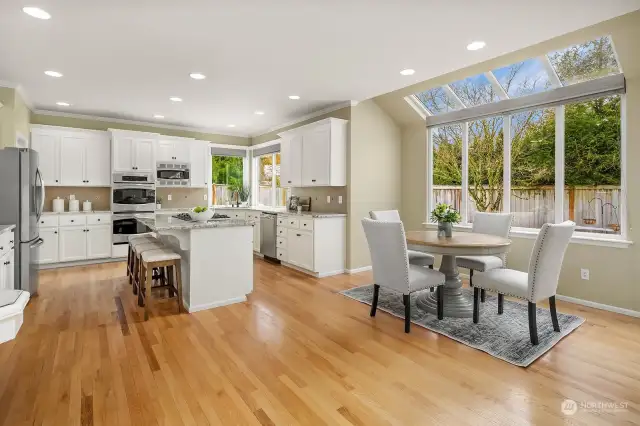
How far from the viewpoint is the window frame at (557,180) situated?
3561 mm

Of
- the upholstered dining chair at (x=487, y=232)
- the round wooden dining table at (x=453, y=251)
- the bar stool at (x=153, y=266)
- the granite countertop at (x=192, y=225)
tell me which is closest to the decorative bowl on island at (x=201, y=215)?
the granite countertop at (x=192, y=225)

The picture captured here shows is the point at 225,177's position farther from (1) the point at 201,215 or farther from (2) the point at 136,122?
(1) the point at 201,215

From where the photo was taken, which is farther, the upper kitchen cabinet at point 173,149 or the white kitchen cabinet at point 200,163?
the white kitchen cabinet at point 200,163

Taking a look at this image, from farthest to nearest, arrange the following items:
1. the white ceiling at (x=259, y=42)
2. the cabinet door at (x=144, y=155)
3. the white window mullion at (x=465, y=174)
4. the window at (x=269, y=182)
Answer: the window at (x=269, y=182)
the cabinet door at (x=144, y=155)
the white window mullion at (x=465, y=174)
the white ceiling at (x=259, y=42)

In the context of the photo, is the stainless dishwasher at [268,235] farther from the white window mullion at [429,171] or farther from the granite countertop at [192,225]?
the white window mullion at [429,171]

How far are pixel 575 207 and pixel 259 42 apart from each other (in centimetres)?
379

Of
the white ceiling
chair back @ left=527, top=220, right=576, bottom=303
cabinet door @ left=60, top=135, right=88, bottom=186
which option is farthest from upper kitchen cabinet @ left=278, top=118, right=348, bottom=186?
cabinet door @ left=60, top=135, right=88, bottom=186

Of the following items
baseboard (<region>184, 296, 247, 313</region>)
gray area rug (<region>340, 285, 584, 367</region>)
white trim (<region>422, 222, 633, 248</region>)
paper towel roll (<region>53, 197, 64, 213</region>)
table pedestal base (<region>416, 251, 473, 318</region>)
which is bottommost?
gray area rug (<region>340, 285, 584, 367</region>)

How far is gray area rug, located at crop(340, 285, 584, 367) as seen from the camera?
2670mm

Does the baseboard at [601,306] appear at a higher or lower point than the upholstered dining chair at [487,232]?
lower

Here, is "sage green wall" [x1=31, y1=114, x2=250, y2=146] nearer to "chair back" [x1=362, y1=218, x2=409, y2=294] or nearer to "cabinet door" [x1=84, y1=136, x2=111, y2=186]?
"cabinet door" [x1=84, y1=136, x2=111, y2=186]

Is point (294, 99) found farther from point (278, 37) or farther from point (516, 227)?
point (516, 227)

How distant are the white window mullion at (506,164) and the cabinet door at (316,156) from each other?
2314 millimetres

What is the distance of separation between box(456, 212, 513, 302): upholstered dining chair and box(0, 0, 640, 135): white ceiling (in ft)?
5.78
